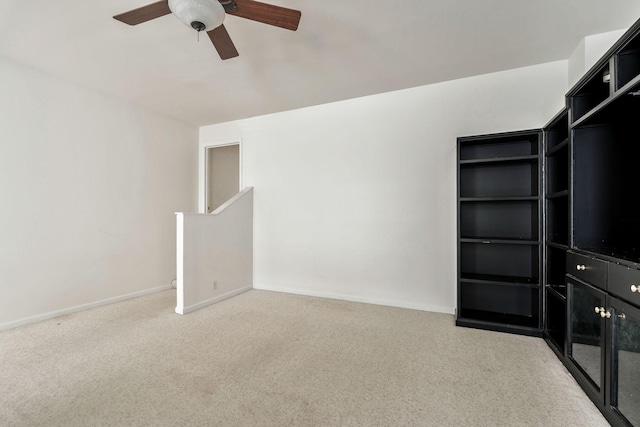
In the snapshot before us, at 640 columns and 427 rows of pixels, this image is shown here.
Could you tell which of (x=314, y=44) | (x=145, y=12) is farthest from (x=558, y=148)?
(x=145, y=12)

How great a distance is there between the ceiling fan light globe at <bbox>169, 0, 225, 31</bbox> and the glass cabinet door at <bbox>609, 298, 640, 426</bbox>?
99.4 inches

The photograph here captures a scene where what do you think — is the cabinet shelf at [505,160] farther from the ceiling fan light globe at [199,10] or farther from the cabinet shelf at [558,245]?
the ceiling fan light globe at [199,10]

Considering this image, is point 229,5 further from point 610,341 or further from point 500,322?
point 500,322

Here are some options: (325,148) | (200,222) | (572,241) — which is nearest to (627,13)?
(572,241)

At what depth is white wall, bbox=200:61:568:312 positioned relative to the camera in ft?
10.2

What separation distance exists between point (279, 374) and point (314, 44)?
8.55 feet

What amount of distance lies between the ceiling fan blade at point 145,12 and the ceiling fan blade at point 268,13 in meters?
0.35

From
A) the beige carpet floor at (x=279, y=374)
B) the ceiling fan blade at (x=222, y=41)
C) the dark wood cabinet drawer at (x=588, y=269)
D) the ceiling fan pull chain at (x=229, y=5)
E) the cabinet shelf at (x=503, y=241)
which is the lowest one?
the beige carpet floor at (x=279, y=374)

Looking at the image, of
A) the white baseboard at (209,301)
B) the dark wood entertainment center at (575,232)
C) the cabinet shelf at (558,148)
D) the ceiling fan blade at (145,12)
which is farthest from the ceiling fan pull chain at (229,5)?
the white baseboard at (209,301)

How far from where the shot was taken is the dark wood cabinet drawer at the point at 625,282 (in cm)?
133

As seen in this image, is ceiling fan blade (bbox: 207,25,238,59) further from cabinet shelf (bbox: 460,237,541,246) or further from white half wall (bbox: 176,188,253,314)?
cabinet shelf (bbox: 460,237,541,246)

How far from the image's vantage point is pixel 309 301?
12.2ft

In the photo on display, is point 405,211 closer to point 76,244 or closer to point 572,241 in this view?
point 572,241

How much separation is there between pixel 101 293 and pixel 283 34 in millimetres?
3559
